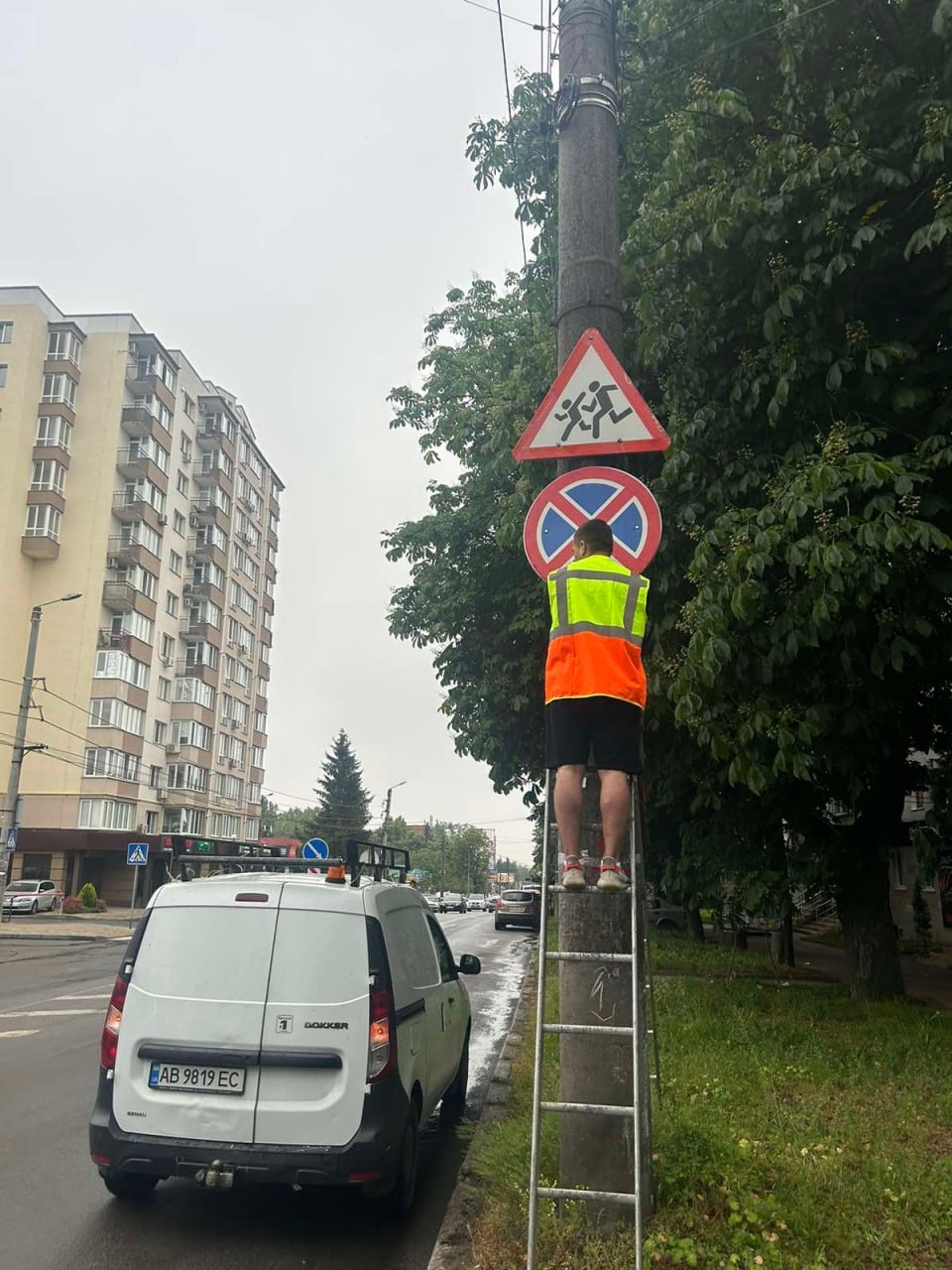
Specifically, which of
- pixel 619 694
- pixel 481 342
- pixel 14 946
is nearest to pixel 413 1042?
pixel 619 694

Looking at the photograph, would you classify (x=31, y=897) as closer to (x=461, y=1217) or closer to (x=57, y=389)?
(x=57, y=389)

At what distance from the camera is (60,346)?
4962 centimetres

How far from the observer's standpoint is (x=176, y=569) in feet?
182

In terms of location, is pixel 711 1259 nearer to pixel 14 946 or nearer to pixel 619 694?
pixel 619 694

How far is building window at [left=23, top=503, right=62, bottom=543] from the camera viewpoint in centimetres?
4728

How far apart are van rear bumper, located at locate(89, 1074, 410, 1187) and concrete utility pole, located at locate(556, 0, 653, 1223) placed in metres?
1.08

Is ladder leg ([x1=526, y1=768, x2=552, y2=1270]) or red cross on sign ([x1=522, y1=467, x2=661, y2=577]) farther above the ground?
red cross on sign ([x1=522, y1=467, x2=661, y2=577])

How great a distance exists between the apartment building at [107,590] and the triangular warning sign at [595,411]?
4046 cm

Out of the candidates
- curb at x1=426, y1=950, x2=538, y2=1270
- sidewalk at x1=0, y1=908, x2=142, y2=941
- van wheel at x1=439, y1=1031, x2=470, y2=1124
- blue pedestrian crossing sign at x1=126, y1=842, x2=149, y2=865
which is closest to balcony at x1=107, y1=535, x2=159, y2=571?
sidewalk at x1=0, y1=908, x2=142, y2=941

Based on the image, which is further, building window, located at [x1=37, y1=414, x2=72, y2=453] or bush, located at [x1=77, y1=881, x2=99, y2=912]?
building window, located at [x1=37, y1=414, x2=72, y2=453]

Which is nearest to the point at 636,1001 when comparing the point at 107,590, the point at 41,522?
the point at 107,590

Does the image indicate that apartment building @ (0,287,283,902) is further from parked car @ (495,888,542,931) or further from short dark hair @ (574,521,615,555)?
short dark hair @ (574,521,615,555)

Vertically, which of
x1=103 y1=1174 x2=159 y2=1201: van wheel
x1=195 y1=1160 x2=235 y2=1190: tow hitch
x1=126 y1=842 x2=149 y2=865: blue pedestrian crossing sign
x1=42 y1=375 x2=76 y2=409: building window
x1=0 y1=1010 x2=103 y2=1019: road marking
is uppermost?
x1=42 y1=375 x2=76 y2=409: building window

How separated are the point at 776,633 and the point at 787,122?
12.3 ft
